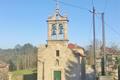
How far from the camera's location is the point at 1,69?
60.3 m

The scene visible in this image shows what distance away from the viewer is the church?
4428 centimetres

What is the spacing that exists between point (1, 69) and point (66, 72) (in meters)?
19.0

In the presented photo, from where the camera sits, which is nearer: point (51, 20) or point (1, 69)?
point (51, 20)

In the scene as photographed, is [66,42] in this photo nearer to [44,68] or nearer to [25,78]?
[44,68]

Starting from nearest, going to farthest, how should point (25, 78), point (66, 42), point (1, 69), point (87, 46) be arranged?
point (66, 42) → point (25, 78) → point (1, 69) → point (87, 46)

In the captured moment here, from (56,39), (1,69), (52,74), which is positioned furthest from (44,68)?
(1,69)

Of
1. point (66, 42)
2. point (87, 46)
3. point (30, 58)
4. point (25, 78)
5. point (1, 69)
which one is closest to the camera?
point (66, 42)

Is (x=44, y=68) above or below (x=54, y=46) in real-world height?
below

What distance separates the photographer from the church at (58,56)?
4428cm

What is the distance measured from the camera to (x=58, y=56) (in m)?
45.1

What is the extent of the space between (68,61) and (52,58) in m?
2.21

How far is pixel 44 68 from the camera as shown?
45344 mm

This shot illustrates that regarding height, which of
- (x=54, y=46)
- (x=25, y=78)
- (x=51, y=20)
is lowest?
(x=25, y=78)

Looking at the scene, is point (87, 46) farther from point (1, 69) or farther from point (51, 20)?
point (51, 20)
